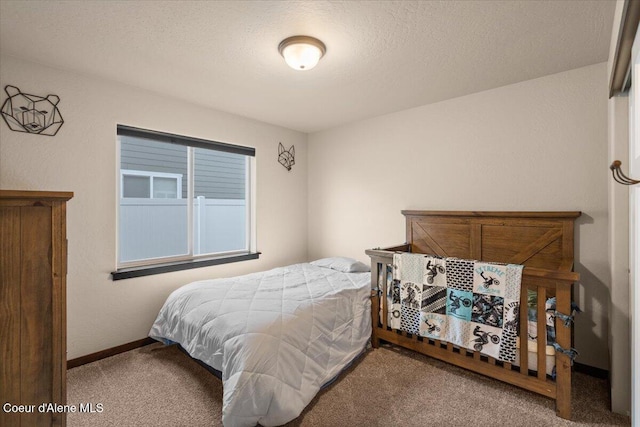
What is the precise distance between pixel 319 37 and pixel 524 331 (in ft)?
7.35

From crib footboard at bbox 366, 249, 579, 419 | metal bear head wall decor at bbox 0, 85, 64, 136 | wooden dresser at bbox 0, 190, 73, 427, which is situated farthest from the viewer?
metal bear head wall decor at bbox 0, 85, 64, 136

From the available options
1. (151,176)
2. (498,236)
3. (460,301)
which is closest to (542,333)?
(460,301)

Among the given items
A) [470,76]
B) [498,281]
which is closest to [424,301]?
[498,281]

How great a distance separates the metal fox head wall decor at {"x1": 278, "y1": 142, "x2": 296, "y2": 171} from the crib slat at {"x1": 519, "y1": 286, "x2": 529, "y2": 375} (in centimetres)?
294

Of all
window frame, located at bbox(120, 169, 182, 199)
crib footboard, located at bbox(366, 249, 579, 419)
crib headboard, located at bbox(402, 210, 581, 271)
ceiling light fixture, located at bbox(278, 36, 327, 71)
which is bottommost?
crib footboard, located at bbox(366, 249, 579, 419)

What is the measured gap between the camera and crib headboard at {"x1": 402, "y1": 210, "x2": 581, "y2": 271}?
7.70 feet

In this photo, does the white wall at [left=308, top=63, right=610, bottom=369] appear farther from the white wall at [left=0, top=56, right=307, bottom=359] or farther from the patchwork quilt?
the white wall at [left=0, top=56, right=307, bottom=359]

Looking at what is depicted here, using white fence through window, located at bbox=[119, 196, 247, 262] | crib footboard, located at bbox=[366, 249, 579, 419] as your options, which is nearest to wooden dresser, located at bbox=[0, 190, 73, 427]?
white fence through window, located at bbox=[119, 196, 247, 262]

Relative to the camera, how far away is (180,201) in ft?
10.2

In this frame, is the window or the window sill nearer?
the window sill

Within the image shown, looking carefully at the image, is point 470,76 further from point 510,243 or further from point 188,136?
point 188,136

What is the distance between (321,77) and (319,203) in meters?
1.99

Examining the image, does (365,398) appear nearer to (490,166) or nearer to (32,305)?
(32,305)

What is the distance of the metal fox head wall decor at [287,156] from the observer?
3.93 metres
